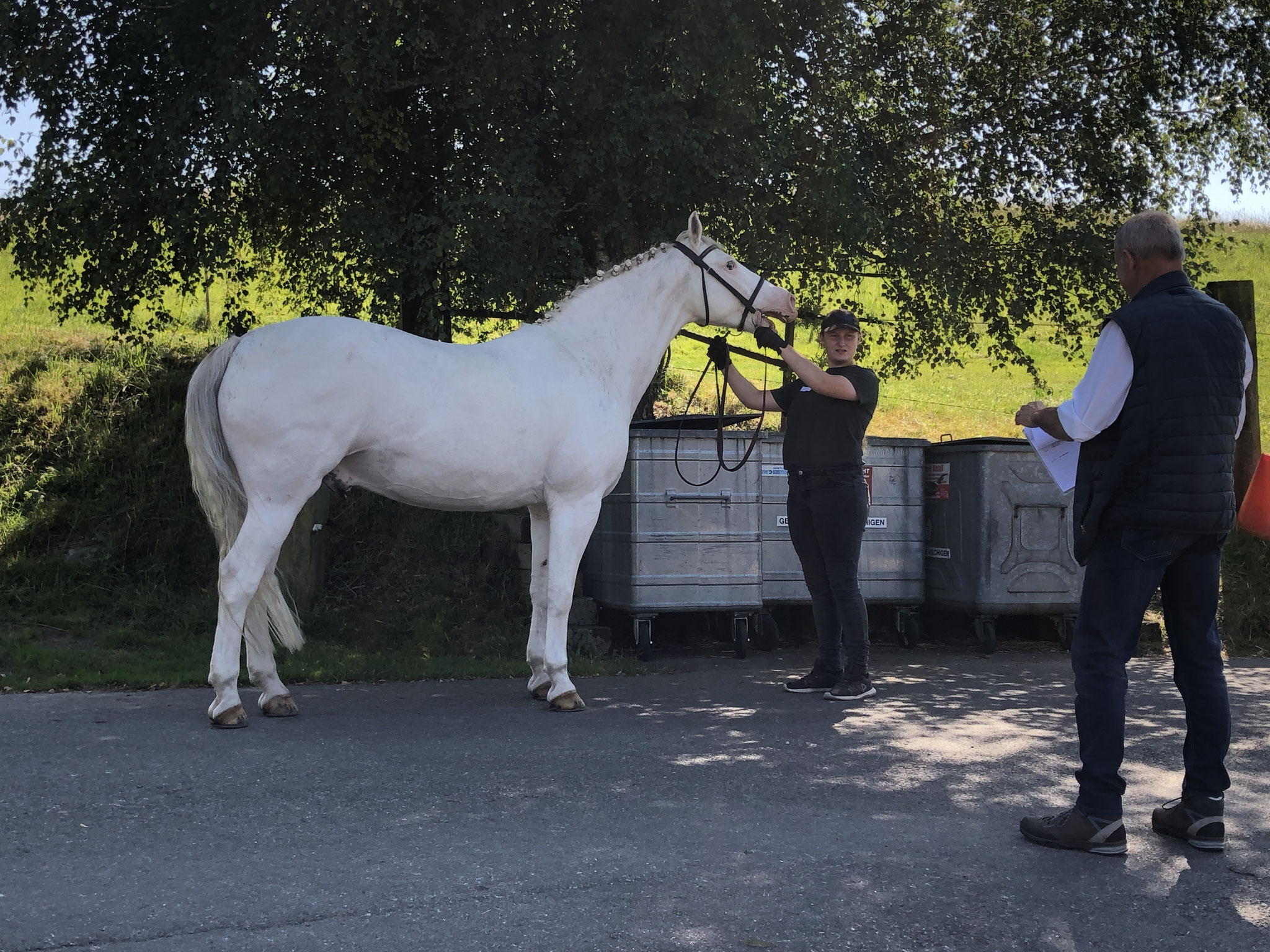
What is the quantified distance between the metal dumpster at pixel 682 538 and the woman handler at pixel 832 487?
173cm

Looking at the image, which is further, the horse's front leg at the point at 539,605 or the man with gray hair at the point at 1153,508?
the horse's front leg at the point at 539,605

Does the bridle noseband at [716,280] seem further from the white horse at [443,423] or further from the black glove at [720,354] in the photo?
the black glove at [720,354]

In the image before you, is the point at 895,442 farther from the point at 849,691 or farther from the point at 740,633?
the point at 849,691

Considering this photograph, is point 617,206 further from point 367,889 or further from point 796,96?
point 367,889

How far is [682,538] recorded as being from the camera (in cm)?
843

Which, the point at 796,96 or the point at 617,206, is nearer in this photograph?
the point at 617,206

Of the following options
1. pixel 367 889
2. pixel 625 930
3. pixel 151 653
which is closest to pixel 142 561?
pixel 151 653

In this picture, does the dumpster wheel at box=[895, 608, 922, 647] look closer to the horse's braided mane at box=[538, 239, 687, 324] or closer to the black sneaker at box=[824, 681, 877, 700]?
the black sneaker at box=[824, 681, 877, 700]

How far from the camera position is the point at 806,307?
474 inches

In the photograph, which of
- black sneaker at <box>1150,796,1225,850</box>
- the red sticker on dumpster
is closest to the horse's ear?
the red sticker on dumpster

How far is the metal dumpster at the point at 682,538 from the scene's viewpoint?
8.34 meters

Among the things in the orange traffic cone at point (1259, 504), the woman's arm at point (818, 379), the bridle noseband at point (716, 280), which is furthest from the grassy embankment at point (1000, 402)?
the bridle noseband at point (716, 280)

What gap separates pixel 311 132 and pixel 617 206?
100 inches

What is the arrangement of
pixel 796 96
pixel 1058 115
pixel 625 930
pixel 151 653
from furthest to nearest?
pixel 1058 115, pixel 796 96, pixel 151 653, pixel 625 930
